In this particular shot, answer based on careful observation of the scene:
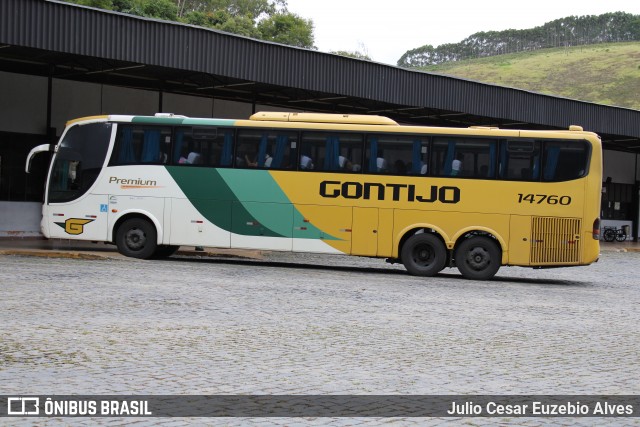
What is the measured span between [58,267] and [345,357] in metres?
10.6

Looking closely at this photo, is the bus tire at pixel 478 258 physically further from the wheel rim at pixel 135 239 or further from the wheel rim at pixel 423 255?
the wheel rim at pixel 135 239

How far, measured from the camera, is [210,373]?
27.5ft

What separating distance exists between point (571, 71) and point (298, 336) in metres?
137

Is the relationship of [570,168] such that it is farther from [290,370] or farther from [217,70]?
[290,370]

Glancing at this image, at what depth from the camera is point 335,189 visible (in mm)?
21453

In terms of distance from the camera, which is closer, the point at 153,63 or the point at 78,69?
the point at 153,63

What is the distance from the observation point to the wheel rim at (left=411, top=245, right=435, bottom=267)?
21.1 m

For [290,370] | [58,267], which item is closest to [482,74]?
[58,267]

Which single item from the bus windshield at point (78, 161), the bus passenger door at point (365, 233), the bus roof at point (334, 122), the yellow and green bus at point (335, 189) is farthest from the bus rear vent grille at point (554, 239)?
the bus windshield at point (78, 161)

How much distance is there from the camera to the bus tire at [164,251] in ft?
74.7

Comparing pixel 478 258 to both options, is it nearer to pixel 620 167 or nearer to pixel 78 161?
pixel 78 161

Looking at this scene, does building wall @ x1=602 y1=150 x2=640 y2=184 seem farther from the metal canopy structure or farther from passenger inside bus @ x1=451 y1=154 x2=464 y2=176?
passenger inside bus @ x1=451 y1=154 x2=464 y2=176

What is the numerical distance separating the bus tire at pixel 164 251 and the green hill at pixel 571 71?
102805 mm

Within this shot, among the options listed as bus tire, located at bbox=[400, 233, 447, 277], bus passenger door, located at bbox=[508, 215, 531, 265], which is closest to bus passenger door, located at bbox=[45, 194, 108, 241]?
bus tire, located at bbox=[400, 233, 447, 277]
